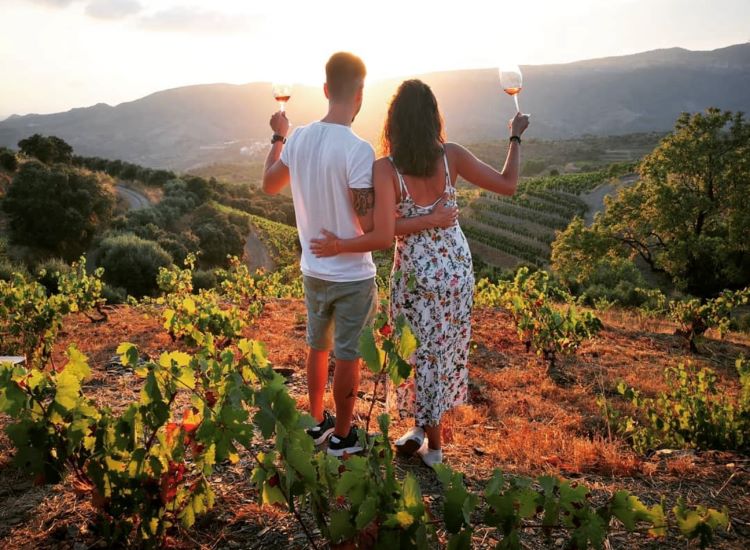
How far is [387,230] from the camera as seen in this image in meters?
2.45

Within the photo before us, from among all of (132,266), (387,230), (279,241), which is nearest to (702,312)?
(387,230)

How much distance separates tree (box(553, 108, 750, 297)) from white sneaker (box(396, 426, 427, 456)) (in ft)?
66.3

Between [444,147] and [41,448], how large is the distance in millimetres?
2069

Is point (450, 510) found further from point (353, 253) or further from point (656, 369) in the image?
point (656, 369)

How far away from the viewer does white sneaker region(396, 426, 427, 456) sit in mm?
2840

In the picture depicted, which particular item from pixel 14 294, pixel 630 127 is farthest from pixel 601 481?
pixel 630 127

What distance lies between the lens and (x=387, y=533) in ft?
4.46

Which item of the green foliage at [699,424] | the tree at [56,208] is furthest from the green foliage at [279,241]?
the green foliage at [699,424]

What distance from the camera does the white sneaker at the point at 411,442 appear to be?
2.84 metres

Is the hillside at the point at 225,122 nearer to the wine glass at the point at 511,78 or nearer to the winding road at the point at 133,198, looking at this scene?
the winding road at the point at 133,198

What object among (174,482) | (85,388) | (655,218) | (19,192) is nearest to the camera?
(174,482)

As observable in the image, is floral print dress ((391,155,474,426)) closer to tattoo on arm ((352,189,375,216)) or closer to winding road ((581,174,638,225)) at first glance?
tattoo on arm ((352,189,375,216))

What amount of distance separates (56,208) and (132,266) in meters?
6.59

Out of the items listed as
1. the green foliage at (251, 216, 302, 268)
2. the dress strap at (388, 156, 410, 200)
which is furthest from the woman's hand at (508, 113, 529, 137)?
the green foliage at (251, 216, 302, 268)
